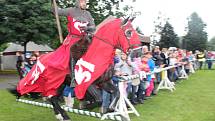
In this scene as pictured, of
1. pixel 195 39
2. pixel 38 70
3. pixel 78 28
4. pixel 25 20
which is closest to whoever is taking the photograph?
pixel 78 28

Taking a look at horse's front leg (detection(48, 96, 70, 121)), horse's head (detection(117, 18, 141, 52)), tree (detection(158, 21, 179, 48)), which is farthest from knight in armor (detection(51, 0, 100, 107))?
tree (detection(158, 21, 179, 48))

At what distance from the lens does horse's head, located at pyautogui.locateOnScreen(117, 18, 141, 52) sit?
630 cm

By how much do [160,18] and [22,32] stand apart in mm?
32131

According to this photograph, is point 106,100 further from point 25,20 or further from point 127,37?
point 25,20

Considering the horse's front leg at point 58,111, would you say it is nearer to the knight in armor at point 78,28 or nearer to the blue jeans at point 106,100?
the knight in armor at point 78,28

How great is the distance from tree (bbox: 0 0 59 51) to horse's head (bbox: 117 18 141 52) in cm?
1248

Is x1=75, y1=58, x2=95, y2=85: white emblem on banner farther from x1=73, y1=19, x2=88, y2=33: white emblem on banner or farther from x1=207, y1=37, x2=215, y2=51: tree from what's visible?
x1=207, y1=37, x2=215, y2=51: tree

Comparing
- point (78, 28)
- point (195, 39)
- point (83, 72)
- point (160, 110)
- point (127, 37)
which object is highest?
point (195, 39)

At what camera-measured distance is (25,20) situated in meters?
18.3

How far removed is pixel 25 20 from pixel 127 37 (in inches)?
507

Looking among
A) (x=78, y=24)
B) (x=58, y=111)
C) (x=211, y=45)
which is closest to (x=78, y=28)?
(x=78, y=24)

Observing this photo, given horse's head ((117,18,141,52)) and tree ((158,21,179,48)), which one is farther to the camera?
tree ((158,21,179,48))

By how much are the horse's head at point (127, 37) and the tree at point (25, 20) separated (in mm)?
12484

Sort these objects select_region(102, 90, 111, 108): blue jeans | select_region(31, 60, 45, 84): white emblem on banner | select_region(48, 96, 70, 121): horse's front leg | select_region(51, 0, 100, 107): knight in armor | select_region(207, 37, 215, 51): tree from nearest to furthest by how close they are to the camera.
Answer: select_region(51, 0, 100, 107): knight in armor → select_region(31, 60, 45, 84): white emblem on banner → select_region(48, 96, 70, 121): horse's front leg → select_region(102, 90, 111, 108): blue jeans → select_region(207, 37, 215, 51): tree
